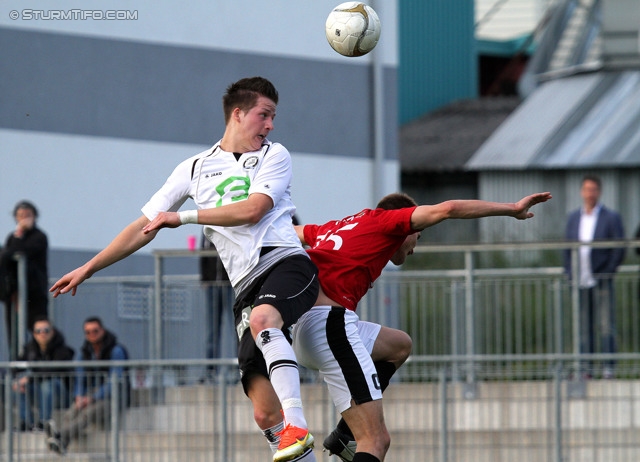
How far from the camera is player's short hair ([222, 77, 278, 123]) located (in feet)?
26.8

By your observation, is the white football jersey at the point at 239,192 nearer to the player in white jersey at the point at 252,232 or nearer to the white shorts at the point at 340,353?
the player in white jersey at the point at 252,232

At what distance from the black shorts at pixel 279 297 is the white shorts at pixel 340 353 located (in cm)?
27

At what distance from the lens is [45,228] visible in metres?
16.2

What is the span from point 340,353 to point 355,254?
633mm

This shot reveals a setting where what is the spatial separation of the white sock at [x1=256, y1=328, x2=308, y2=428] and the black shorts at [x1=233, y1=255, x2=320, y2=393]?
0.16 metres

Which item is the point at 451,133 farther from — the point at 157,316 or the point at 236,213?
the point at 236,213

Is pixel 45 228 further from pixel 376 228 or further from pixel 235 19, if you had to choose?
pixel 376 228

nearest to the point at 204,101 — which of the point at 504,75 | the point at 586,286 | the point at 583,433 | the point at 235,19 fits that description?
the point at 235,19

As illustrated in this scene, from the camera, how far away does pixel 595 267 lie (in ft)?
44.7

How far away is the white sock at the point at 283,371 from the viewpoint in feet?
25.2

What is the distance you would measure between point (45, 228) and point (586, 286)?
659cm

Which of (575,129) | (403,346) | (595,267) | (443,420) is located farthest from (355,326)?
(575,129)

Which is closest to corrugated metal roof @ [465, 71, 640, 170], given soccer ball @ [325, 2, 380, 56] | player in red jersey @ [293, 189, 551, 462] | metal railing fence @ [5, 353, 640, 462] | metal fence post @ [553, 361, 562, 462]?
metal railing fence @ [5, 353, 640, 462]

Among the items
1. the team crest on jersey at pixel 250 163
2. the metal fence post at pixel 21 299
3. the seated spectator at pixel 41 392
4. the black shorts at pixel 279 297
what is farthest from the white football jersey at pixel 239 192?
the metal fence post at pixel 21 299
